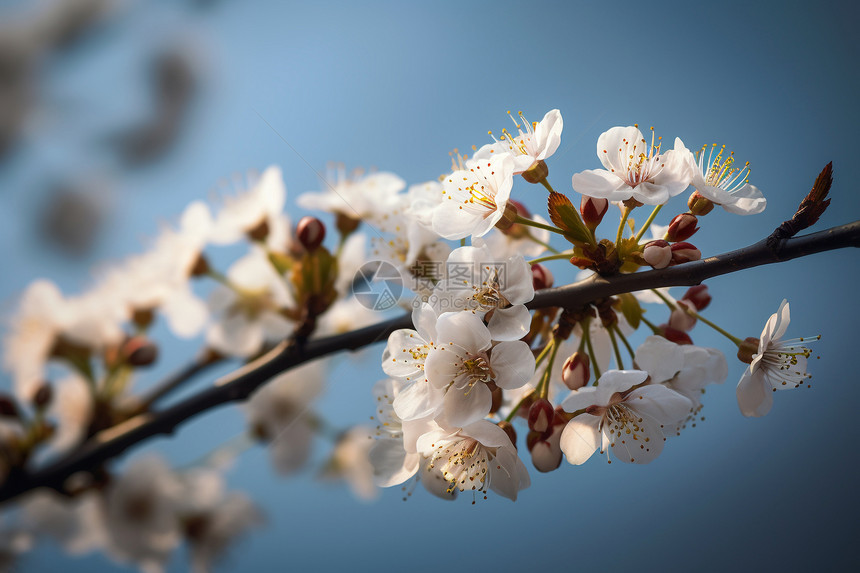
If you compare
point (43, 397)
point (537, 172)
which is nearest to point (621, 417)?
point (537, 172)

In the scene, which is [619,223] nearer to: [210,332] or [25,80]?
[210,332]

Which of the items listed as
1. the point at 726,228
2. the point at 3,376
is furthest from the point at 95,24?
the point at 726,228

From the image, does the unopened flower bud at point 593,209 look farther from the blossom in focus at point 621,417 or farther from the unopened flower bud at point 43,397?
the unopened flower bud at point 43,397

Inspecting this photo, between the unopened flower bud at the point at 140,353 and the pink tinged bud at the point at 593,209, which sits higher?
the pink tinged bud at the point at 593,209

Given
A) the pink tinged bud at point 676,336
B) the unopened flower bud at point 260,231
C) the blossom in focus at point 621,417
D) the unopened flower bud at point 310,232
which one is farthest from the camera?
the unopened flower bud at point 260,231

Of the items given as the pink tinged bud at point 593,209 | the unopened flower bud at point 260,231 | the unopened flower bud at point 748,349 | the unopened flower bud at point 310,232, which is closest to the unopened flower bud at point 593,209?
the pink tinged bud at point 593,209

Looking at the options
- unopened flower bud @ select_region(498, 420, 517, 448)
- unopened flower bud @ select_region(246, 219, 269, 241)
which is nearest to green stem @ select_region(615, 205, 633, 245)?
unopened flower bud @ select_region(498, 420, 517, 448)

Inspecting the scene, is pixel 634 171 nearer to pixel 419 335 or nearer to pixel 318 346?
pixel 419 335
